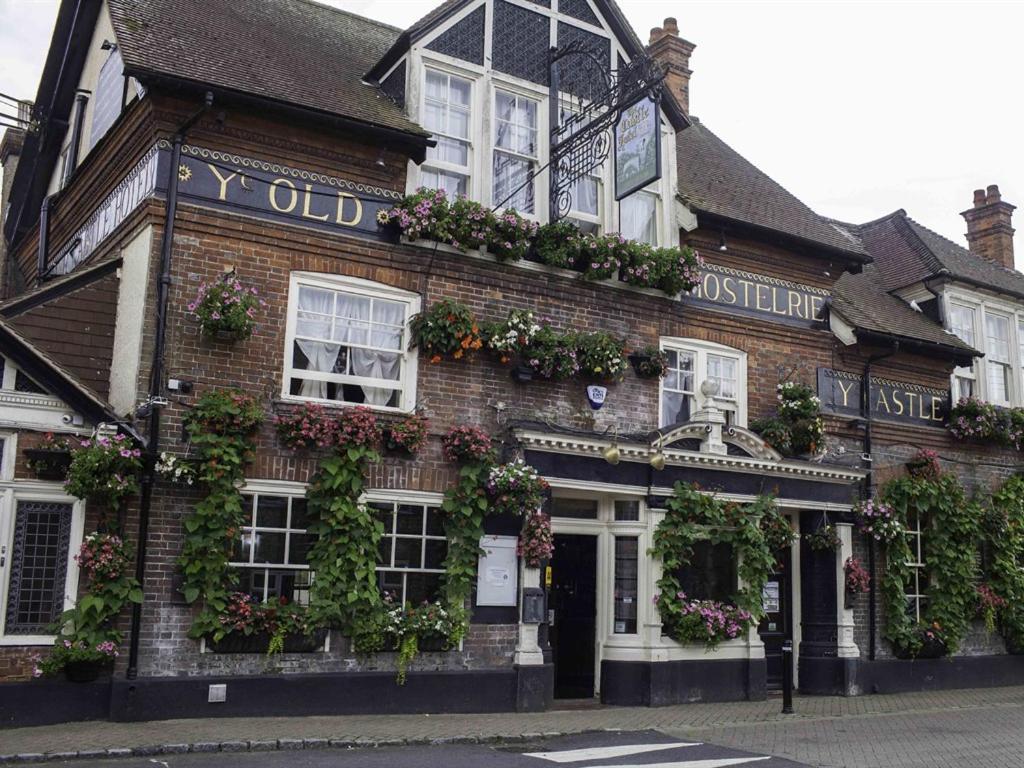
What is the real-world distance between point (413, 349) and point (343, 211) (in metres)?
1.99

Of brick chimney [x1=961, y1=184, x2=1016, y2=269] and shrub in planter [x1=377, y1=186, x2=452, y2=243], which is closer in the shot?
shrub in planter [x1=377, y1=186, x2=452, y2=243]

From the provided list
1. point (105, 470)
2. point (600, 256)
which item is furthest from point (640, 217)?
point (105, 470)

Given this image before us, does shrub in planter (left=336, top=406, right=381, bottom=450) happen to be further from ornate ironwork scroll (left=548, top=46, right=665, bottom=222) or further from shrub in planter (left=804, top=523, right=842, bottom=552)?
shrub in planter (left=804, top=523, right=842, bottom=552)

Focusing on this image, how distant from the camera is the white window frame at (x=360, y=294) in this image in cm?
1314

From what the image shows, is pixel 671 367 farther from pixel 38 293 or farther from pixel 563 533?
pixel 38 293

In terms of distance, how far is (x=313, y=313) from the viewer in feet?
44.1

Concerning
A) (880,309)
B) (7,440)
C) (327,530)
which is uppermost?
(880,309)

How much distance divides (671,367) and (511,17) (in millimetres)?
5777

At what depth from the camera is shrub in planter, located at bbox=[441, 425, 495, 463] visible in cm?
1366

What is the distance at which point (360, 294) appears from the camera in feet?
45.1

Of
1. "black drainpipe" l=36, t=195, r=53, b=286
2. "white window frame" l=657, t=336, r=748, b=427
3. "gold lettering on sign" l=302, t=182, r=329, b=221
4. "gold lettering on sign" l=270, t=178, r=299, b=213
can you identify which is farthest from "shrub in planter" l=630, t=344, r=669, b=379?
"black drainpipe" l=36, t=195, r=53, b=286

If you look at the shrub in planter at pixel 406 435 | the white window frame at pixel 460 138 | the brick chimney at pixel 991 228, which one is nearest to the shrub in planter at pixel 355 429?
the shrub in planter at pixel 406 435

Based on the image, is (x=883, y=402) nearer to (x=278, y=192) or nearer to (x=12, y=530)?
(x=278, y=192)

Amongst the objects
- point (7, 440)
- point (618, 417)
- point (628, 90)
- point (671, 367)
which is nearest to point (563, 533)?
point (618, 417)
